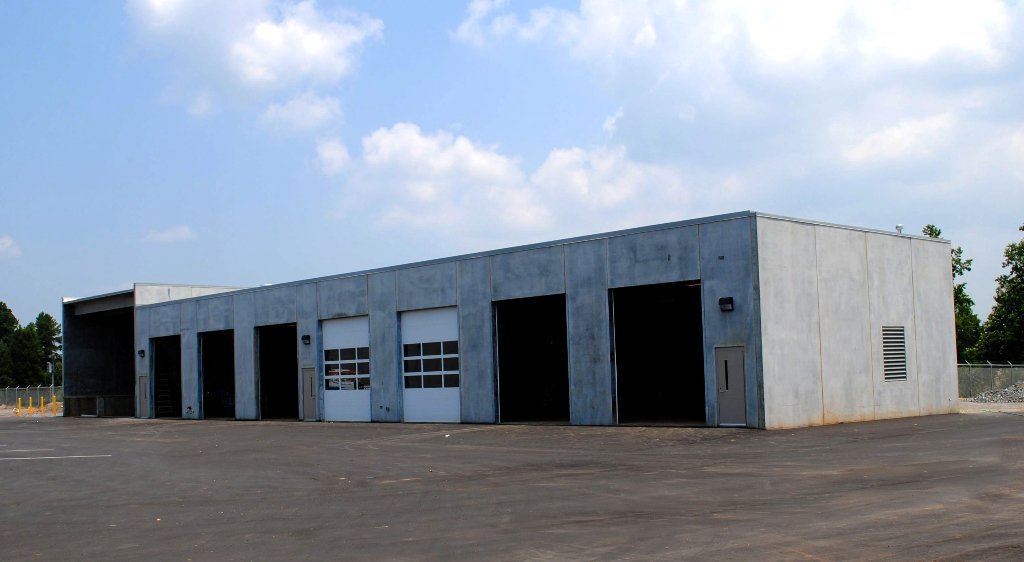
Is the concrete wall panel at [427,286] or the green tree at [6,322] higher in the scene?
the green tree at [6,322]

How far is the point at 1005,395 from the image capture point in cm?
4219

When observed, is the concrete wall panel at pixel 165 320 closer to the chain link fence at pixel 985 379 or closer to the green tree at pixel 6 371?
the chain link fence at pixel 985 379

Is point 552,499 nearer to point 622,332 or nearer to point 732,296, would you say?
point 732,296

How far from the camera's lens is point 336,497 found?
14695mm

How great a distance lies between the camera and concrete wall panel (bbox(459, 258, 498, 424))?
32.0 meters

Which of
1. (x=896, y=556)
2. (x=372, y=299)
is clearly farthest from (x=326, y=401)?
(x=896, y=556)

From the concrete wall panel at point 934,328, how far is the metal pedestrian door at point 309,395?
2239cm

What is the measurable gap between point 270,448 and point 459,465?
8551 mm

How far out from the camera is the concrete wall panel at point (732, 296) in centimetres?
2514

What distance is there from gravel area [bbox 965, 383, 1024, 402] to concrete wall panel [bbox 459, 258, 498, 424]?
897 inches

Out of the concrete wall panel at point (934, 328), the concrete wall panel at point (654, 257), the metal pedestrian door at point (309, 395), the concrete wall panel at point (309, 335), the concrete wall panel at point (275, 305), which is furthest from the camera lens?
the concrete wall panel at point (275, 305)

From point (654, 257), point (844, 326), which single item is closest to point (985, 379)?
point (844, 326)

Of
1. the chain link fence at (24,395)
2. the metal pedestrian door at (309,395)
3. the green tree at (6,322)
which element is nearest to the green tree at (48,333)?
the green tree at (6,322)

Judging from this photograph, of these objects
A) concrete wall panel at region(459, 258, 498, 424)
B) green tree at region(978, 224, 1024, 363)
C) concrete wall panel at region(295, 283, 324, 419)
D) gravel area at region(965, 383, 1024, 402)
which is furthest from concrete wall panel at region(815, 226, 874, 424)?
green tree at region(978, 224, 1024, 363)
